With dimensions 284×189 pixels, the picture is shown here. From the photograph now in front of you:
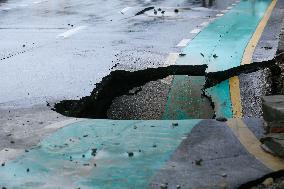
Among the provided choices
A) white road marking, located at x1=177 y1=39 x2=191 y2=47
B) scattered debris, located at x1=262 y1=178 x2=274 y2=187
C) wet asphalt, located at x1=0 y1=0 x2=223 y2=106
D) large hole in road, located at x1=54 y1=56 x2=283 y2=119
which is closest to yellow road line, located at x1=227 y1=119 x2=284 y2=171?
scattered debris, located at x1=262 y1=178 x2=274 y2=187

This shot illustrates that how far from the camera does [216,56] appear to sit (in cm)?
804

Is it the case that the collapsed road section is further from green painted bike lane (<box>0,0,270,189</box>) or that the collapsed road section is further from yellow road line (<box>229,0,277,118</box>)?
green painted bike lane (<box>0,0,270,189</box>)

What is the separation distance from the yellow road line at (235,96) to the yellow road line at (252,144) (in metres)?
1.35

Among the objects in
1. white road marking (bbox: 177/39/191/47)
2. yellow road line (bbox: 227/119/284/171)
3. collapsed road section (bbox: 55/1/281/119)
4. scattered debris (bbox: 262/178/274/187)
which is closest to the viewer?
scattered debris (bbox: 262/178/274/187)

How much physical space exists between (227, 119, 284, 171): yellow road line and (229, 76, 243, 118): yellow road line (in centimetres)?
135

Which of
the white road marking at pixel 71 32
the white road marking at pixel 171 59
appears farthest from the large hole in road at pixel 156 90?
the white road marking at pixel 71 32

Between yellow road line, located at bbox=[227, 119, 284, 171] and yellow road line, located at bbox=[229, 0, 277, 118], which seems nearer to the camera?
yellow road line, located at bbox=[227, 119, 284, 171]

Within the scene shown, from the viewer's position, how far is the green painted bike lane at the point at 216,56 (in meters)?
6.78

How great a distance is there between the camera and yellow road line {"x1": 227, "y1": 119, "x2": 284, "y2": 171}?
143 inches

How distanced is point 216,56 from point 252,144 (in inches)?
164

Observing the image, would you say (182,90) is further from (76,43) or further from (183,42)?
(76,43)

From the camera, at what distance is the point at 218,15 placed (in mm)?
13094

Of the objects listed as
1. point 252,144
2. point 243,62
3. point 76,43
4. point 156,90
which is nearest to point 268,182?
point 252,144

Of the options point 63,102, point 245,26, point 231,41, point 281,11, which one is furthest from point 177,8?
point 63,102
